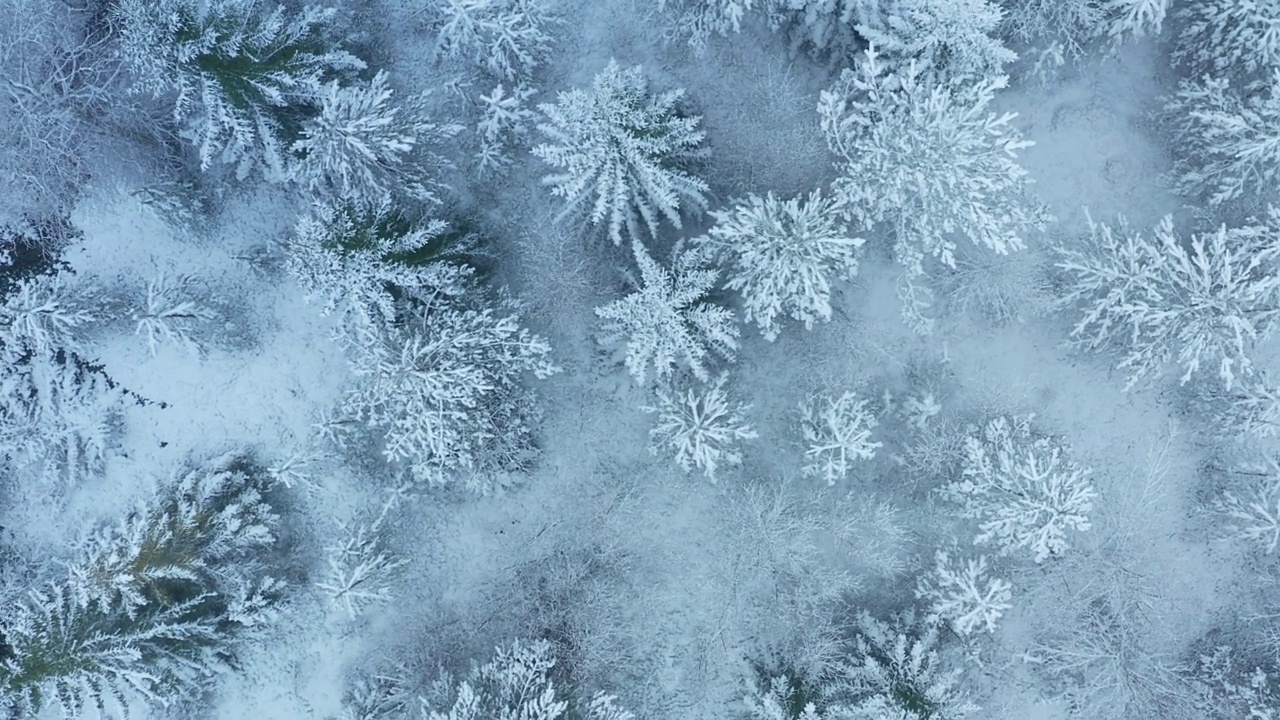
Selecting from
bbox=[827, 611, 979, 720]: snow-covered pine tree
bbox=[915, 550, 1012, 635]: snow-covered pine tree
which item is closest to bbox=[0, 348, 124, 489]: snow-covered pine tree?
bbox=[827, 611, 979, 720]: snow-covered pine tree

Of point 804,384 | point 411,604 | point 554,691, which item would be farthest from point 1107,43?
point 411,604

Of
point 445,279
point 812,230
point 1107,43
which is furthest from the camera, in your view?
point 1107,43

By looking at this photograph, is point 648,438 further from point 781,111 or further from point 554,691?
point 781,111

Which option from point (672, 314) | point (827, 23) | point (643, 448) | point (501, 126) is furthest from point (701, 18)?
point (643, 448)

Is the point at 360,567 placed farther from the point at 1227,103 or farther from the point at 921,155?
the point at 1227,103

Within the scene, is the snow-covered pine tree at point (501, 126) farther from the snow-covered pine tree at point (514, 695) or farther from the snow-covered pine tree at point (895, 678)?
the snow-covered pine tree at point (895, 678)

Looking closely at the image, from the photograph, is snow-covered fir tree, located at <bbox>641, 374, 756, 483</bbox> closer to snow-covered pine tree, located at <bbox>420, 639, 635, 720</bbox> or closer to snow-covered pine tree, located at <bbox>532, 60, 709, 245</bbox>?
snow-covered pine tree, located at <bbox>532, 60, 709, 245</bbox>

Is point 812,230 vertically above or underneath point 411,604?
above
